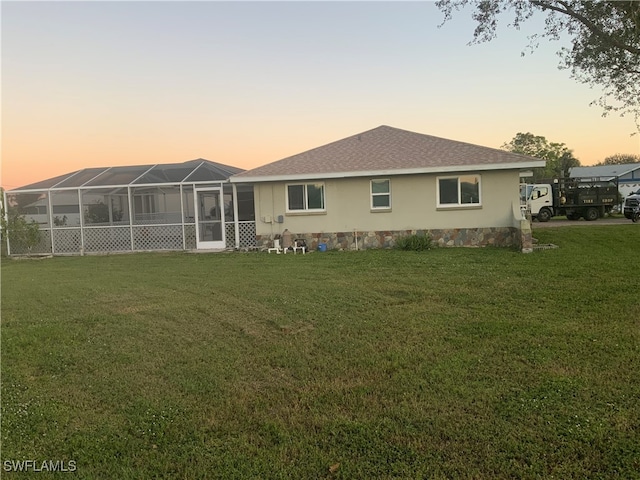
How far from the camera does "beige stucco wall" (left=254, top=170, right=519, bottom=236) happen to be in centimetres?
1631

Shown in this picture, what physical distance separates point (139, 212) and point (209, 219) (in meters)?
3.09

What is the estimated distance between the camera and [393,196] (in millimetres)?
16953

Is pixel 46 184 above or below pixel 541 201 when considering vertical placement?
above

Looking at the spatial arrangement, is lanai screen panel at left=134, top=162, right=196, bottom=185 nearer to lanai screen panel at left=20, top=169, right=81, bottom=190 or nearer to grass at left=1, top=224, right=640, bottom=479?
lanai screen panel at left=20, top=169, right=81, bottom=190

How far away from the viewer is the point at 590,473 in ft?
9.99

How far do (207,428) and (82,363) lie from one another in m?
2.45

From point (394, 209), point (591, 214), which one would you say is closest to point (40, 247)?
point (394, 209)

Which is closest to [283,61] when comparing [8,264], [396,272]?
[396,272]

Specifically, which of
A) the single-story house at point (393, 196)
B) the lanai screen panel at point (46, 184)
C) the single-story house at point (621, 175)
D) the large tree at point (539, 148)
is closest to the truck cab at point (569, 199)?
the single-story house at point (393, 196)

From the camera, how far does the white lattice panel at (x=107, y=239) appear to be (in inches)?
755

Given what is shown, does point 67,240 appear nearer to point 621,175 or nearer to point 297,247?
point 297,247

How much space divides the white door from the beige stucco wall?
1.83 metres

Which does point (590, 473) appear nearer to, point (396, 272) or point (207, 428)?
point (207, 428)

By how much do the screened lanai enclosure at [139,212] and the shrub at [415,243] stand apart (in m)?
5.85
